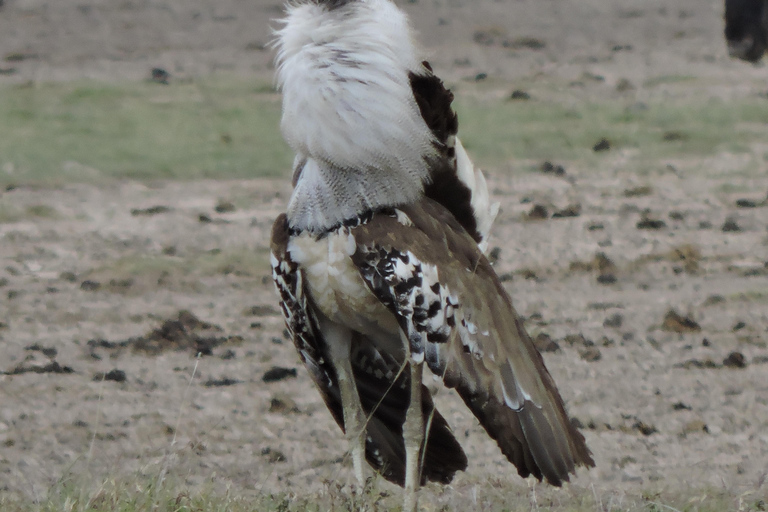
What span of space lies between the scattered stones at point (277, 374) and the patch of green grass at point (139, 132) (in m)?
3.47

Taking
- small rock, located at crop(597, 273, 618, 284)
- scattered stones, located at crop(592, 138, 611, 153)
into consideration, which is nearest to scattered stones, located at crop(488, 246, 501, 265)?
small rock, located at crop(597, 273, 618, 284)

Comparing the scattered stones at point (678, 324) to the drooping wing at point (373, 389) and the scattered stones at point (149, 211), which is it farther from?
the scattered stones at point (149, 211)

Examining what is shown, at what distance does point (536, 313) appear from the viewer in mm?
5926

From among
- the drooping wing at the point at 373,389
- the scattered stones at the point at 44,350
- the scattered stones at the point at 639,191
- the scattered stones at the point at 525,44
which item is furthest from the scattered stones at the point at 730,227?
the scattered stones at the point at 525,44

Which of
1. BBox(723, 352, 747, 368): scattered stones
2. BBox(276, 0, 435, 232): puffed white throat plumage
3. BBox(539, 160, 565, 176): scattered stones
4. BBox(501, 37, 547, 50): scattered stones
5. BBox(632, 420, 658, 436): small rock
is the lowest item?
BBox(501, 37, 547, 50): scattered stones

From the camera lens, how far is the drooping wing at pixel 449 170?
3.38m

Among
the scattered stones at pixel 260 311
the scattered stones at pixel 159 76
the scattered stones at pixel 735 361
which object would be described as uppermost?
the scattered stones at pixel 735 361

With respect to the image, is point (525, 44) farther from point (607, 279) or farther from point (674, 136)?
point (607, 279)

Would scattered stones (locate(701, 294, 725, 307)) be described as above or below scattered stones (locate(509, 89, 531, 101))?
above

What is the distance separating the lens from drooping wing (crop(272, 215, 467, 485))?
332cm

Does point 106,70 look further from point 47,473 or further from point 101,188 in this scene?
point 47,473

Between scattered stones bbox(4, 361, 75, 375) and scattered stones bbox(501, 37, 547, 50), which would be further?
scattered stones bbox(501, 37, 547, 50)

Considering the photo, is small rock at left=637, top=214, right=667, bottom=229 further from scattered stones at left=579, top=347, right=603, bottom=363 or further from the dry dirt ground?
scattered stones at left=579, top=347, right=603, bottom=363

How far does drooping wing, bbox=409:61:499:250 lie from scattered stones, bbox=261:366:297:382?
169cm
